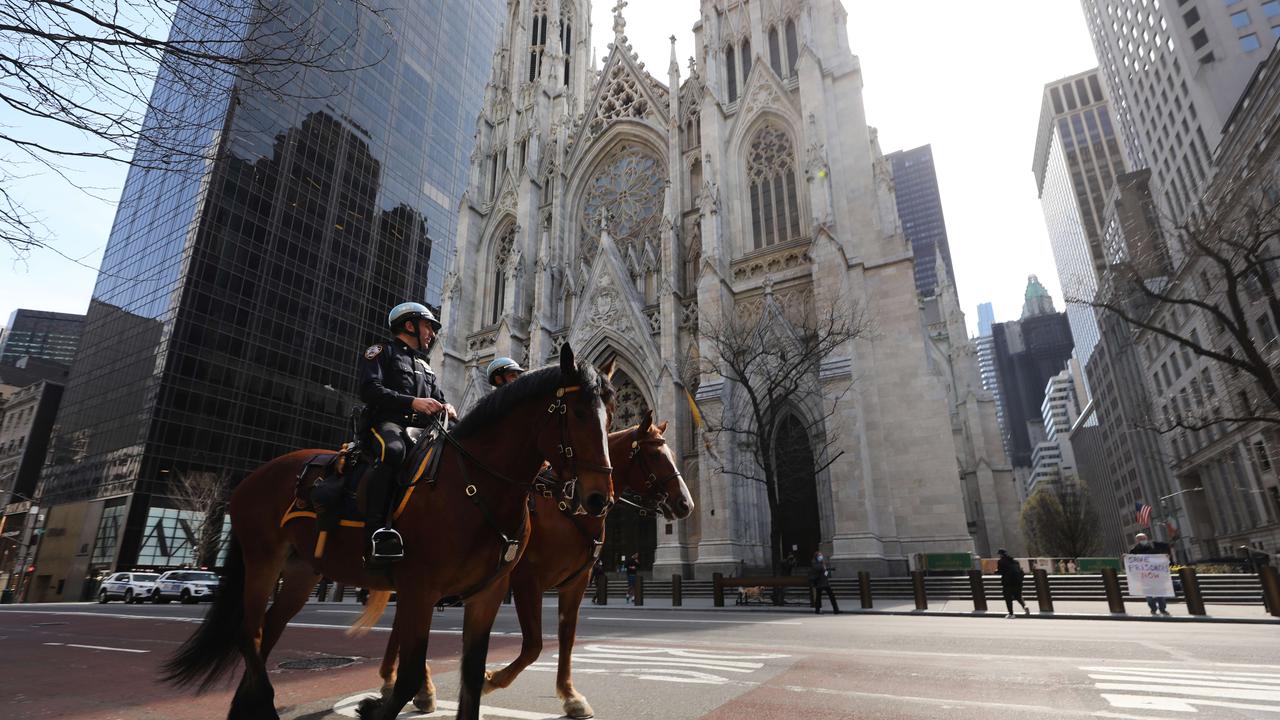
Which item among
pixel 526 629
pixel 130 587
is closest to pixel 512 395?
pixel 526 629

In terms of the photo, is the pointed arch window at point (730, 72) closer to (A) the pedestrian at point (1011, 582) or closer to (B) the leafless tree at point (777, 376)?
(B) the leafless tree at point (777, 376)

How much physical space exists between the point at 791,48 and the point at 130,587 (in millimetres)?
40800

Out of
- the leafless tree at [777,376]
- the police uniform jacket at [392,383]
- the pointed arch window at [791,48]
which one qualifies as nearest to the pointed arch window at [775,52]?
the pointed arch window at [791,48]

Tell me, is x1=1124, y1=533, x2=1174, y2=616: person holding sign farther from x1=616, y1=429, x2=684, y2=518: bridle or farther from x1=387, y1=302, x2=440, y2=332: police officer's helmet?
x1=387, y1=302, x2=440, y2=332: police officer's helmet

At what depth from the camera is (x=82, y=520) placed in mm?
43094

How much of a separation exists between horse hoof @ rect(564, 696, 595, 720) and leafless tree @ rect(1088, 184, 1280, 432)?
17.1m

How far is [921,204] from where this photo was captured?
523ft

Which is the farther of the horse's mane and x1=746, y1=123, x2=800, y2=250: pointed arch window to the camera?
x1=746, y1=123, x2=800, y2=250: pointed arch window

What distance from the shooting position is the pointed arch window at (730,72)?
32.4 m

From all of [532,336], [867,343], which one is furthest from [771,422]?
[532,336]

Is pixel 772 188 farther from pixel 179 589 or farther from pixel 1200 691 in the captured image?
pixel 179 589

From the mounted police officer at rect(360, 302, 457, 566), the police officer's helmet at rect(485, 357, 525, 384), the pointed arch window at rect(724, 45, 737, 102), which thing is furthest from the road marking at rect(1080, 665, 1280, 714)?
the pointed arch window at rect(724, 45, 737, 102)

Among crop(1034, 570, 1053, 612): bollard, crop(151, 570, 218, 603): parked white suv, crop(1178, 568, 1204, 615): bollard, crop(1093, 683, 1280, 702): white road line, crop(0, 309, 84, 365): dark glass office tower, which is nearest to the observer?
crop(1093, 683, 1280, 702): white road line

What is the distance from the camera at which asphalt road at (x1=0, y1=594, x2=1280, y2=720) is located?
448 cm
